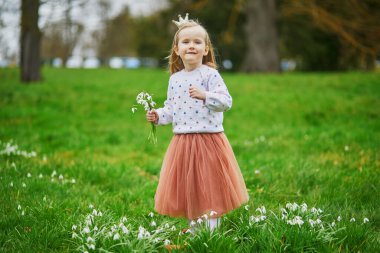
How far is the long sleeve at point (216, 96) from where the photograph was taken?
3.62 meters

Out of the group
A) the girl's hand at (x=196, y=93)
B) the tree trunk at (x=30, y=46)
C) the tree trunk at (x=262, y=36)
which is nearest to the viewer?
the girl's hand at (x=196, y=93)

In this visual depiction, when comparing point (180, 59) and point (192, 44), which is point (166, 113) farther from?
point (192, 44)

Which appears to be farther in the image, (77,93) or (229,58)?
(229,58)

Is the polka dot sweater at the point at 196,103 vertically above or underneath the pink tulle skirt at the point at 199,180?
above

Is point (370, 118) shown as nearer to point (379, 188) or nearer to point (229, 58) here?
point (379, 188)

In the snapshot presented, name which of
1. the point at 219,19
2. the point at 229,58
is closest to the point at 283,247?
the point at 219,19

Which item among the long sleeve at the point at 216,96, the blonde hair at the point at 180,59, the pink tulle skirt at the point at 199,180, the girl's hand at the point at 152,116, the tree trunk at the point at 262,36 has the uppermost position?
the tree trunk at the point at 262,36

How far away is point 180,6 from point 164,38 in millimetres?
6329

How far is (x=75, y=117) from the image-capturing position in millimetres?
11672

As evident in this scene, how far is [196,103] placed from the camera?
3.82 m

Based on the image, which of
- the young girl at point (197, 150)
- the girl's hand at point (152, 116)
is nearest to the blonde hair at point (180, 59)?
the young girl at point (197, 150)

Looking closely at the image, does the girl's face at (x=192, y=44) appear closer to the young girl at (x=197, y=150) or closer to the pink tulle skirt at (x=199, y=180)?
the young girl at (x=197, y=150)

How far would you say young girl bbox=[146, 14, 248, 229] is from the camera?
371cm

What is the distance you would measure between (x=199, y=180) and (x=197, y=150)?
0.26m
